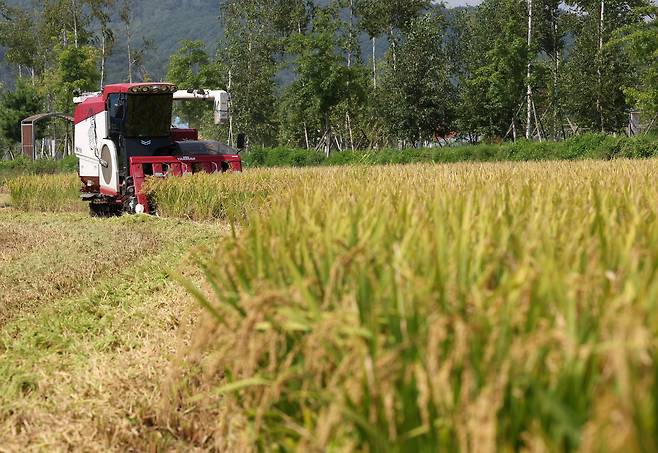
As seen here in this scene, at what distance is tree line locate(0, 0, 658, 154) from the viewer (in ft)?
125

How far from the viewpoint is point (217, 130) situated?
59500mm

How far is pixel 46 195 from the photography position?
1891 cm

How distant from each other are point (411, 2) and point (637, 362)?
51310 mm

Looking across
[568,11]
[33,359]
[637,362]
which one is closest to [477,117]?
[568,11]

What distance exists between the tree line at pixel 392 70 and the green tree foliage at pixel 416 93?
73 mm

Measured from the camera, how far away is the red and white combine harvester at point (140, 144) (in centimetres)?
1454

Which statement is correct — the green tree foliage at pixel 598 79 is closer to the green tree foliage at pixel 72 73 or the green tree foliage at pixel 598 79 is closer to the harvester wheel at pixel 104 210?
the green tree foliage at pixel 72 73

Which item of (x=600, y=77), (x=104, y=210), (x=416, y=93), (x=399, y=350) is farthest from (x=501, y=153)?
(x=399, y=350)

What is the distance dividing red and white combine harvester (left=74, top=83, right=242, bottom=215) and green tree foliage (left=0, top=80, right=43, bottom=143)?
35120 mm

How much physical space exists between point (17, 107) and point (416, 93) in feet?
81.4

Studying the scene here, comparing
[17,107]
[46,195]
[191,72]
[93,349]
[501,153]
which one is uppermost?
[191,72]

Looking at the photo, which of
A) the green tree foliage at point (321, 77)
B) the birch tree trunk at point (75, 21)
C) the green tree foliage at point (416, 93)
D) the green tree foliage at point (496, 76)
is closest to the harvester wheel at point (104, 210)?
the green tree foliage at point (321, 77)

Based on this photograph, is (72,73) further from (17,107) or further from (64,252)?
(64,252)

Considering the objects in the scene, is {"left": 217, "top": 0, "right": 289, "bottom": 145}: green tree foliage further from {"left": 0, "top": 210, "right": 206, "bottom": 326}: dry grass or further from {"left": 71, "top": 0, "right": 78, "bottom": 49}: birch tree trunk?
{"left": 0, "top": 210, "right": 206, "bottom": 326}: dry grass
